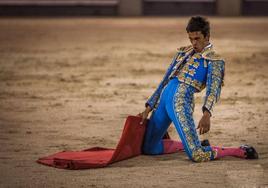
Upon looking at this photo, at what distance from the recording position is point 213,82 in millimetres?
6219

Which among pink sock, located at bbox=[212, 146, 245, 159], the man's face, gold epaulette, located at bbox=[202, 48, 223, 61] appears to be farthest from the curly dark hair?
pink sock, located at bbox=[212, 146, 245, 159]

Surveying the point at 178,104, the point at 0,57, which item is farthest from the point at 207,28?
the point at 0,57

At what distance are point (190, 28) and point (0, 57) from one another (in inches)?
324

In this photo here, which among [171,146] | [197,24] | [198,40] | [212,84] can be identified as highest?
[197,24]

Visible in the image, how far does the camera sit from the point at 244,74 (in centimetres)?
1198

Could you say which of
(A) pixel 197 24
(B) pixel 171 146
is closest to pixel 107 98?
(B) pixel 171 146

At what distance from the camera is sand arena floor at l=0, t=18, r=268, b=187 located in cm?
596

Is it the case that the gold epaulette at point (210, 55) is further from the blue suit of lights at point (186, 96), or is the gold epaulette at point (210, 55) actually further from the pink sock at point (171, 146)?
the pink sock at point (171, 146)

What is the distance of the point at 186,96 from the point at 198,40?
1.49 feet

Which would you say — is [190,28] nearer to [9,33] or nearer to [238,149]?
[238,149]

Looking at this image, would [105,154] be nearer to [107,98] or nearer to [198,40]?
[198,40]

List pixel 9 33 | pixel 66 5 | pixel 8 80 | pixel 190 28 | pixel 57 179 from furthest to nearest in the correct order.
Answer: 1. pixel 66 5
2. pixel 9 33
3. pixel 8 80
4. pixel 190 28
5. pixel 57 179

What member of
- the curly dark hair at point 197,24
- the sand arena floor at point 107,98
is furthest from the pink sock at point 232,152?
Answer: the curly dark hair at point 197,24

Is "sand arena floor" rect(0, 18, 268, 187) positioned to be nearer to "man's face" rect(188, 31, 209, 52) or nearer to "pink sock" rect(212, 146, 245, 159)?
"pink sock" rect(212, 146, 245, 159)
